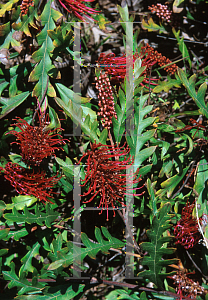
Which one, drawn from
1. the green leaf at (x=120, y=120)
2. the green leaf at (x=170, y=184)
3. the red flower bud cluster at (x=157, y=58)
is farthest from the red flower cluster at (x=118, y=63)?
the green leaf at (x=170, y=184)

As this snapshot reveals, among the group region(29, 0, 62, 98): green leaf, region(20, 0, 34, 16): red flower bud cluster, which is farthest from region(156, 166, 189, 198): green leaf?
region(20, 0, 34, 16): red flower bud cluster

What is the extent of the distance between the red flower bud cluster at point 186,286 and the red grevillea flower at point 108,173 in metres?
0.34

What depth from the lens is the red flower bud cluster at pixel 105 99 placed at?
2.48 feet

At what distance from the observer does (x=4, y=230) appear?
0.74m

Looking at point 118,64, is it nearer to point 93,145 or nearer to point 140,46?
point 140,46

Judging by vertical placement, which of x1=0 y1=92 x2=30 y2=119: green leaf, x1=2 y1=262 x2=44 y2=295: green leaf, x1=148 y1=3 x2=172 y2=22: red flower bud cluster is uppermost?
x1=148 y1=3 x2=172 y2=22: red flower bud cluster

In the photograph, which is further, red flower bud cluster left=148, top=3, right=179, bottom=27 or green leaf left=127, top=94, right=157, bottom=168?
red flower bud cluster left=148, top=3, right=179, bottom=27

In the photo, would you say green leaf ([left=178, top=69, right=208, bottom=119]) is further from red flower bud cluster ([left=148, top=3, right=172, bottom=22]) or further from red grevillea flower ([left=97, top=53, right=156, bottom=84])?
red flower bud cluster ([left=148, top=3, right=172, bottom=22])

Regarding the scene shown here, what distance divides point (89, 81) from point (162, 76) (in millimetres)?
278

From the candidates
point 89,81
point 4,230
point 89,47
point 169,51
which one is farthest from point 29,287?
point 169,51

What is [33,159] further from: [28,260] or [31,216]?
[28,260]

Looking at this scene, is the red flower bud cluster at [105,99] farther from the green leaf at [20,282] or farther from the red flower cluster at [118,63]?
the green leaf at [20,282]

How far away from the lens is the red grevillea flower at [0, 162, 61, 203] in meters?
0.76

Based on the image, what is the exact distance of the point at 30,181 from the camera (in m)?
0.79
